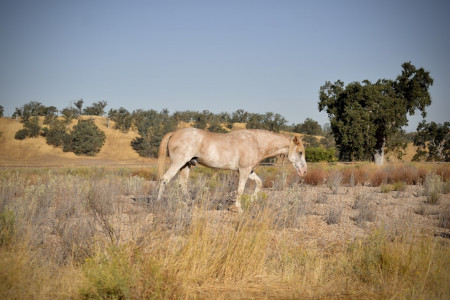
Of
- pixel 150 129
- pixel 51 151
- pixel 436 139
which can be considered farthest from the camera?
pixel 150 129

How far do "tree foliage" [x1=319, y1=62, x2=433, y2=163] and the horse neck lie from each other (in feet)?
104

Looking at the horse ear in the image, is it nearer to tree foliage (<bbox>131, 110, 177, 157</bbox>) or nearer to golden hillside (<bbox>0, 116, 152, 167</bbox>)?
golden hillside (<bbox>0, 116, 152, 167</bbox>)

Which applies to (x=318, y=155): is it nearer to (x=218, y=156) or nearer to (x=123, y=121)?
(x=218, y=156)

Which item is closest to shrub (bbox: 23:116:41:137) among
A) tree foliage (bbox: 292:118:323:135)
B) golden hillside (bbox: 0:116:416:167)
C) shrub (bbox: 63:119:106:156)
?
golden hillside (bbox: 0:116:416:167)

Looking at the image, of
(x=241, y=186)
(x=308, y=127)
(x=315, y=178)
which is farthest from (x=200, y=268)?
(x=308, y=127)

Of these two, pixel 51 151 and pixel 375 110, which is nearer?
pixel 375 110

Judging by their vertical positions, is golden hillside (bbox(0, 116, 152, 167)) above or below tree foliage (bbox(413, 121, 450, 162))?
below

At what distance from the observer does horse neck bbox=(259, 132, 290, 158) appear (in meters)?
9.78

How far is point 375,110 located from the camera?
40.1m

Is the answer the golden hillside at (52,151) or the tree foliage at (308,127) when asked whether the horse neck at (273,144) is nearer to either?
the golden hillside at (52,151)

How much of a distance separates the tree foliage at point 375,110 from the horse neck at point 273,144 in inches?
1242

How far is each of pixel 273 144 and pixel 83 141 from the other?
5460cm

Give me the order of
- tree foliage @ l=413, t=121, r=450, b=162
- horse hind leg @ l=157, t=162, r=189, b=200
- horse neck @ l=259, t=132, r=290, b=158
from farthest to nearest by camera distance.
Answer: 1. tree foliage @ l=413, t=121, r=450, b=162
2. horse neck @ l=259, t=132, r=290, b=158
3. horse hind leg @ l=157, t=162, r=189, b=200

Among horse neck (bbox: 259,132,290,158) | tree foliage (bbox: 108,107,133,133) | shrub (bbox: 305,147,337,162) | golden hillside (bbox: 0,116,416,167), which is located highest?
tree foliage (bbox: 108,107,133,133)
